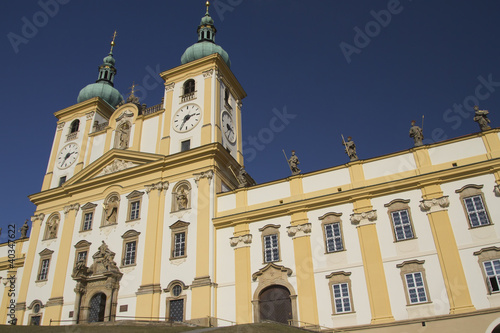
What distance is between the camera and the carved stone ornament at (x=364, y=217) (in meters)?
24.2

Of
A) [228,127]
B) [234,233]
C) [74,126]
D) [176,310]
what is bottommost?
[176,310]

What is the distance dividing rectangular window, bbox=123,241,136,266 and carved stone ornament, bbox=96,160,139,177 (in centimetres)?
625

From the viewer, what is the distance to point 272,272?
2505cm

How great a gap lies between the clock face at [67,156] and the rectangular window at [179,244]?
584 inches

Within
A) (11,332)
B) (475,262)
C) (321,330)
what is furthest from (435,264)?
(11,332)

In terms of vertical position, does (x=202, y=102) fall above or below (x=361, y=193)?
above

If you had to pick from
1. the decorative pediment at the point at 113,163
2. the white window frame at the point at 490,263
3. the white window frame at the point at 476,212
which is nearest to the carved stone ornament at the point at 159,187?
the decorative pediment at the point at 113,163

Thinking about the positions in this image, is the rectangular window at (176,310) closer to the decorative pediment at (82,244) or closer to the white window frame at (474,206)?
the decorative pediment at (82,244)

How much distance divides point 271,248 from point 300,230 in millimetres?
2104

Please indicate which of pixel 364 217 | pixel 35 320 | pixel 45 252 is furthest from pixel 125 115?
pixel 364 217

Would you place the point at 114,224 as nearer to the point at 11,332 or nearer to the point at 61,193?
the point at 61,193

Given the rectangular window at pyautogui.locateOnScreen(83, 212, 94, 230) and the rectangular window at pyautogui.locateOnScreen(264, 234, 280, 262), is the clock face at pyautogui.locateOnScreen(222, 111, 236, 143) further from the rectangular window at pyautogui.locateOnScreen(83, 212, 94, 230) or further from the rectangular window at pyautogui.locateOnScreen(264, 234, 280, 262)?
the rectangular window at pyautogui.locateOnScreen(83, 212, 94, 230)

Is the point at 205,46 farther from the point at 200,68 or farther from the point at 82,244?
the point at 82,244

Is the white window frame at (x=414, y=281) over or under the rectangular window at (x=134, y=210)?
under
